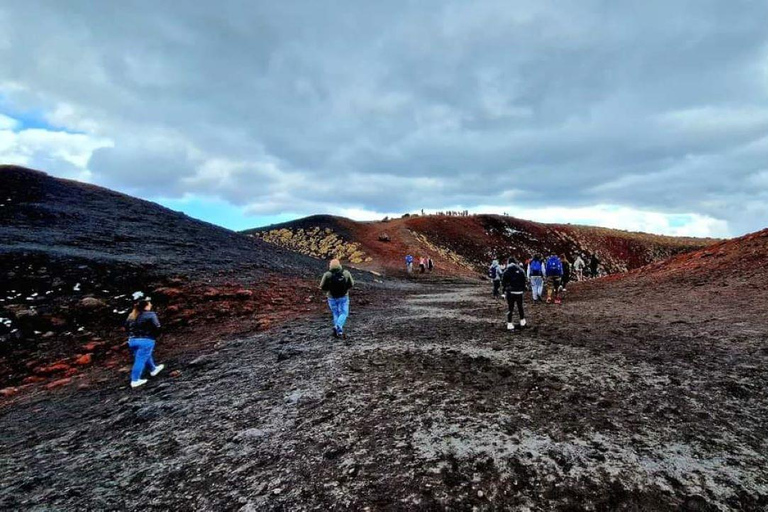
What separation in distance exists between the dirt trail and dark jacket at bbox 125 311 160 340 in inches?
45.5

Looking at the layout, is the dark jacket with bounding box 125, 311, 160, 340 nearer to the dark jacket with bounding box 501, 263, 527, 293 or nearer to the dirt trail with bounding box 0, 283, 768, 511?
the dirt trail with bounding box 0, 283, 768, 511

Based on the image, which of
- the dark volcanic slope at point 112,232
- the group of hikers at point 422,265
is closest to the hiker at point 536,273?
the dark volcanic slope at point 112,232

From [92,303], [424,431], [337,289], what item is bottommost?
[424,431]

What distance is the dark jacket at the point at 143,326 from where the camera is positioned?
8.42 meters

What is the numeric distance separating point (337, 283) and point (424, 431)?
6.11m

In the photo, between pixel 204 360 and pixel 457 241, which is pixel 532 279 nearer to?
pixel 204 360

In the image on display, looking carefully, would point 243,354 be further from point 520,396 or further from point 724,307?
point 724,307

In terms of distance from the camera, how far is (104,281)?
15031 millimetres

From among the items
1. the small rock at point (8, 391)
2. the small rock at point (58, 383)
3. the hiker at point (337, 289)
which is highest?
the hiker at point (337, 289)

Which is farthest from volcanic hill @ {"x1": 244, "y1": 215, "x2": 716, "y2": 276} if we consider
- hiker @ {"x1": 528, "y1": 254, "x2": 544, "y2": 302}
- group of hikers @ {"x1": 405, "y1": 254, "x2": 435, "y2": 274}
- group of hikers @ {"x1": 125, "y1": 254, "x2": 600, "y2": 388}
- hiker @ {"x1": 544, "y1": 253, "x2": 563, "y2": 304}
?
group of hikers @ {"x1": 125, "y1": 254, "x2": 600, "y2": 388}

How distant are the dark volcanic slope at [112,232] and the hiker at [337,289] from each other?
10.4 metres

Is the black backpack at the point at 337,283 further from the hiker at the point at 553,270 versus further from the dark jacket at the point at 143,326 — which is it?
the hiker at the point at 553,270

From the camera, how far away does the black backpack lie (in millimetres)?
10625

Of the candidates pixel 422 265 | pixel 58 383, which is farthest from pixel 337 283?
pixel 422 265
